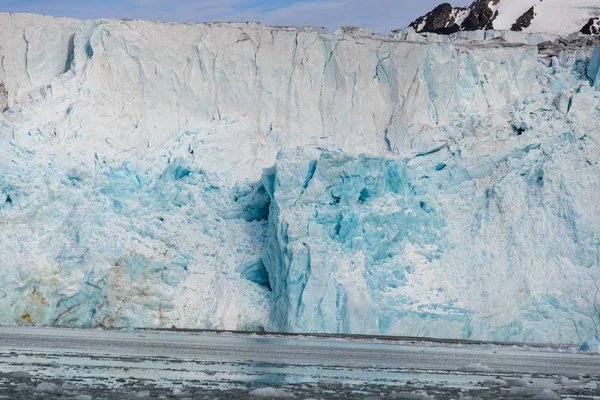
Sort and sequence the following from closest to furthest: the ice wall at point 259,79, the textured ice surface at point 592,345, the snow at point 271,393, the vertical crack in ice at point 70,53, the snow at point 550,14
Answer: the snow at point 271,393 → the textured ice surface at point 592,345 → the ice wall at point 259,79 → the vertical crack in ice at point 70,53 → the snow at point 550,14

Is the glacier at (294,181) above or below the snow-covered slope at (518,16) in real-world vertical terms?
below

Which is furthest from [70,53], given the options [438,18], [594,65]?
[438,18]

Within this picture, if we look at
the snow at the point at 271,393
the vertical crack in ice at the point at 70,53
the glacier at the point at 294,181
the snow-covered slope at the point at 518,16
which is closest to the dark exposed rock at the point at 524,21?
the snow-covered slope at the point at 518,16

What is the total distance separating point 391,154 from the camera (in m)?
26.5

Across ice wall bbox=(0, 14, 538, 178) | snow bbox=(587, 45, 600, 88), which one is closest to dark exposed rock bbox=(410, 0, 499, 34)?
ice wall bbox=(0, 14, 538, 178)

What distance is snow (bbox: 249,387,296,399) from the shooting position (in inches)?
465

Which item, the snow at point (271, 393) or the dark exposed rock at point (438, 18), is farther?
the dark exposed rock at point (438, 18)

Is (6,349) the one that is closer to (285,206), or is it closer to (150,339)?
(150,339)

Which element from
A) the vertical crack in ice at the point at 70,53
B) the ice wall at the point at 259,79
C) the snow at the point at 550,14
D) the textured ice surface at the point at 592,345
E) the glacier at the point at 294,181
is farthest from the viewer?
the snow at the point at 550,14

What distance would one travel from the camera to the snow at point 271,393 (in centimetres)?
1182

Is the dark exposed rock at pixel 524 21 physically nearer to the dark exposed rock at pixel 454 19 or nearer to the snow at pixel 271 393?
the dark exposed rock at pixel 454 19

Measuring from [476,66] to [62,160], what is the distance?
10195 mm

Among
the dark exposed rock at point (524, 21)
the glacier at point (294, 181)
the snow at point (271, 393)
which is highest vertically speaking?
the dark exposed rock at point (524, 21)

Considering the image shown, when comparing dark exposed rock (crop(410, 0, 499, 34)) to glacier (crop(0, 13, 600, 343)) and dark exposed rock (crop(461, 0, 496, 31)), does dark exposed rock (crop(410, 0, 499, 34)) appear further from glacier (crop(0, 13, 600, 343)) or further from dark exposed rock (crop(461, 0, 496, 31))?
glacier (crop(0, 13, 600, 343))
